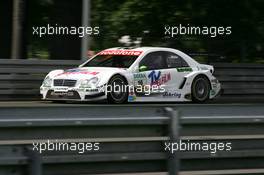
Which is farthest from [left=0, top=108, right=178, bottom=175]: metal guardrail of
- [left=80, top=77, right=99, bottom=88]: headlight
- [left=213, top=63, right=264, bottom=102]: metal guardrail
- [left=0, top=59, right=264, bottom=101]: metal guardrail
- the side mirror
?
[left=213, top=63, right=264, bottom=102]: metal guardrail

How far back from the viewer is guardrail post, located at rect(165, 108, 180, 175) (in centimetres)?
495

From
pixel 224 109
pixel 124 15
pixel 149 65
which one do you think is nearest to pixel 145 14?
pixel 124 15

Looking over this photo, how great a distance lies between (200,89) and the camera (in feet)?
53.9

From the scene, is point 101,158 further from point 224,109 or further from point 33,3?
point 33,3

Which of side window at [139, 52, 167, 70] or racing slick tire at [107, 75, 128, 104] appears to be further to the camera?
side window at [139, 52, 167, 70]

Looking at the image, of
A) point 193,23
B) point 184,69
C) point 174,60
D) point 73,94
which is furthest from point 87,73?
point 193,23

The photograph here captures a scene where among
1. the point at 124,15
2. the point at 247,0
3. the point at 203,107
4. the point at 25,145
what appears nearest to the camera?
the point at 25,145

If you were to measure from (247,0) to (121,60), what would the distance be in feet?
25.4

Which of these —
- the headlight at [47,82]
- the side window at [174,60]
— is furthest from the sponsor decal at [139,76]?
the headlight at [47,82]

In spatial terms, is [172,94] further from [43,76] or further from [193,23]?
[193,23]

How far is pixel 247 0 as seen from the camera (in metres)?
22.2

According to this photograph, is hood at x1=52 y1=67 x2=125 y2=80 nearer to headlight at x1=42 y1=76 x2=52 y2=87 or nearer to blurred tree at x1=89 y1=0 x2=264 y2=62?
headlight at x1=42 y1=76 x2=52 y2=87

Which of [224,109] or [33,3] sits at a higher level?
[33,3]

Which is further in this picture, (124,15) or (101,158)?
(124,15)
